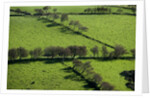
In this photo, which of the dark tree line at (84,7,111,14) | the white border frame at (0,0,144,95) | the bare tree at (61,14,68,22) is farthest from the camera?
the bare tree at (61,14,68,22)

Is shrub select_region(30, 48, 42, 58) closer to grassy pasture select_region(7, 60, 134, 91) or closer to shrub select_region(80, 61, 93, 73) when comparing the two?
grassy pasture select_region(7, 60, 134, 91)

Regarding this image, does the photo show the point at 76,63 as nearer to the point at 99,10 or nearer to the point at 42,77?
the point at 42,77

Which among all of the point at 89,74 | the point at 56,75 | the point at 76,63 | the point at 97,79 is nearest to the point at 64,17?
the point at 76,63

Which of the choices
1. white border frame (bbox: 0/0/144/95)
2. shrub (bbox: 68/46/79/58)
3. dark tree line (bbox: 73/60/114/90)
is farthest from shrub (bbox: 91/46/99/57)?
white border frame (bbox: 0/0/144/95)

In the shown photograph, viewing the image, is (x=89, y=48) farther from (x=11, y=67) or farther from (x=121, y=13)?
(x=11, y=67)

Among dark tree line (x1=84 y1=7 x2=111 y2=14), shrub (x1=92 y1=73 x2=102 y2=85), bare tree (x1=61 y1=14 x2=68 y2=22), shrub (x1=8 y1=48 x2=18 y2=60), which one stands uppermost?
dark tree line (x1=84 y1=7 x2=111 y2=14)

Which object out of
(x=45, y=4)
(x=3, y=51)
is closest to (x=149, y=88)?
(x=45, y=4)
